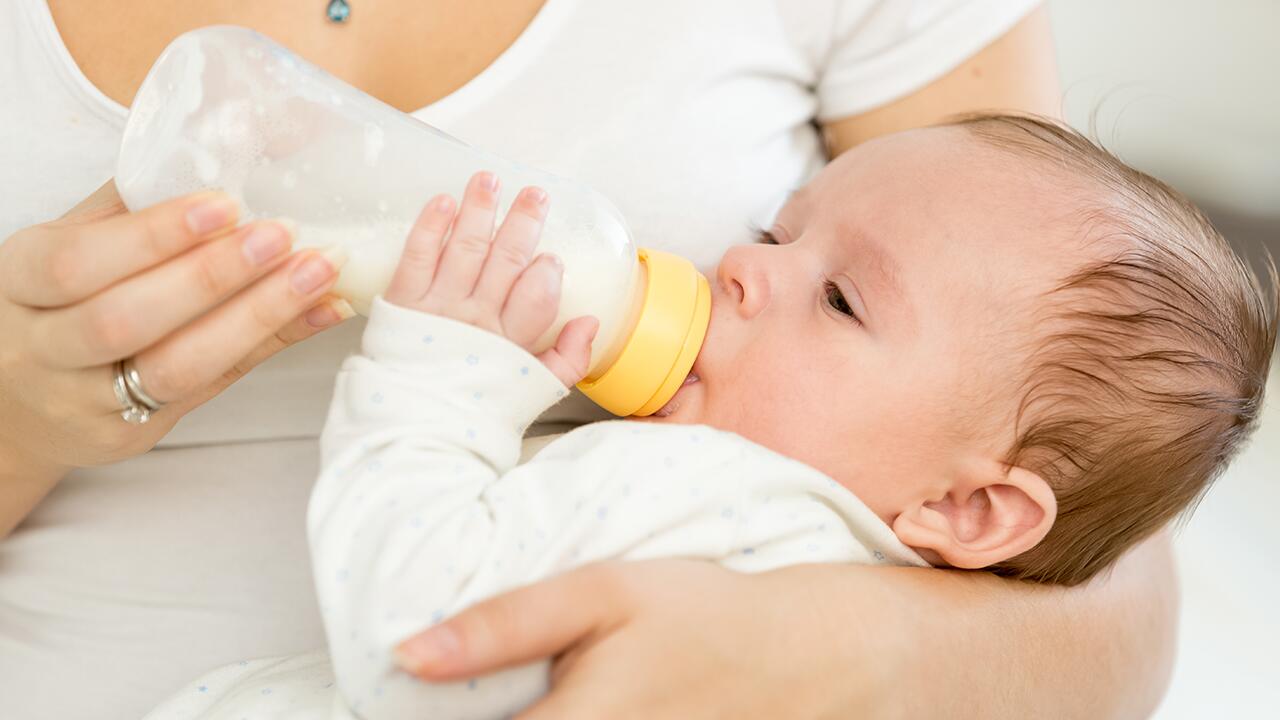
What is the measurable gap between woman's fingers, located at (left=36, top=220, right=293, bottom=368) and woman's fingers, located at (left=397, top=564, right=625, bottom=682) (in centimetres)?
29

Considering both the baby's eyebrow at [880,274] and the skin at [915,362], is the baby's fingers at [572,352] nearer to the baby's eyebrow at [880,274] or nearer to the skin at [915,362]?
the skin at [915,362]

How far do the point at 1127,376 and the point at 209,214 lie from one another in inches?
30.0

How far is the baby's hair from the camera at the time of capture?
3.07ft

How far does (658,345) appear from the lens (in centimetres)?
95

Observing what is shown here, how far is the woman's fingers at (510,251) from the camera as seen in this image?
0.84 metres

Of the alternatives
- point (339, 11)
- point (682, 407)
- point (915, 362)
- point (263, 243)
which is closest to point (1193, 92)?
point (915, 362)

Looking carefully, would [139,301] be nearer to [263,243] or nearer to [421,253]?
[263,243]

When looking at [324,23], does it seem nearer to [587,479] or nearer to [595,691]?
[587,479]

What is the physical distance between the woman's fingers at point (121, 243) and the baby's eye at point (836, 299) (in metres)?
0.53

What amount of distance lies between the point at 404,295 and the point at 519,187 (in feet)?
0.54

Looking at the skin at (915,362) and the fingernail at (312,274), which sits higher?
the fingernail at (312,274)

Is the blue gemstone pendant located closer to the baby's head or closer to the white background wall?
the baby's head

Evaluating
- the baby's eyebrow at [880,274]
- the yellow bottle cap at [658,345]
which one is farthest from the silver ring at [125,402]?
the baby's eyebrow at [880,274]

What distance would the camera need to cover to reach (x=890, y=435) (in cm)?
96
